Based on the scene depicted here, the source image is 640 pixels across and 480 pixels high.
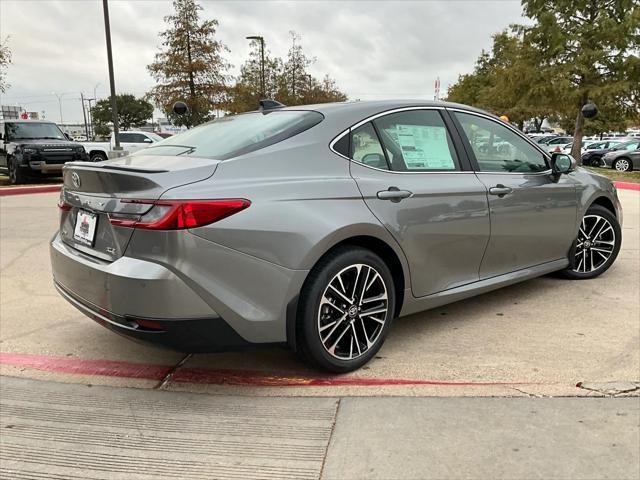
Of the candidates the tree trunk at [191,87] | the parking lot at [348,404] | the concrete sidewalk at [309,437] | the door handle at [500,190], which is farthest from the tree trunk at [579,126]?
the concrete sidewalk at [309,437]

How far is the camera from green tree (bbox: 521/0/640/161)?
18.5 m

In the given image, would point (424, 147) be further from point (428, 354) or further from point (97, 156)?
point (97, 156)

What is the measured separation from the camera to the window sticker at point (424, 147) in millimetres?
3543

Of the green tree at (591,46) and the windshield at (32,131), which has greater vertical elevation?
the green tree at (591,46)

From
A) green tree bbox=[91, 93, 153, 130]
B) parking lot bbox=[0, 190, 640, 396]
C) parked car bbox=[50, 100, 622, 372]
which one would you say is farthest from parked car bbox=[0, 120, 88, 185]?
green tree bbox=[91, 93, 153, 130]

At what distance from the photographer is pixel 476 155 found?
12.9ft

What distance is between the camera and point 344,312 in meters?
3.10

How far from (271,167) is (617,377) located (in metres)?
2.30

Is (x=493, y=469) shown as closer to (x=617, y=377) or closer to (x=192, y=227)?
(x=617, y=377)

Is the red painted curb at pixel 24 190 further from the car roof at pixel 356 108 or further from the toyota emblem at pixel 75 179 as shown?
the car roof at pixel 356 108

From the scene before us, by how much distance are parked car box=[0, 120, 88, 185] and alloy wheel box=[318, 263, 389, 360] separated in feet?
43.3

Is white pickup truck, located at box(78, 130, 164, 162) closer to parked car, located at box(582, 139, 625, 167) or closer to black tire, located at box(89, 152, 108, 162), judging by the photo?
black tire, located at box(89, 152, 108, 162)

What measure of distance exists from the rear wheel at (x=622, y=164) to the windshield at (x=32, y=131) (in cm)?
2025

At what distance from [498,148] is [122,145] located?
747 inches
